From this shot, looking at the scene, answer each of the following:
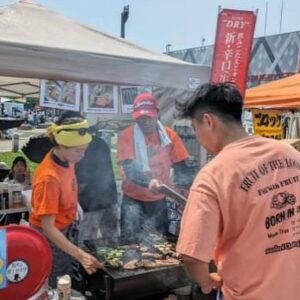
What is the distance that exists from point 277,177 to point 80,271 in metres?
1.61

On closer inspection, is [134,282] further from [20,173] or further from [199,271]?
[20,173]

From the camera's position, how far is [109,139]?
20.2ft

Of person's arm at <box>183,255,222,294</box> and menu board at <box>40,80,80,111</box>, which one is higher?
menu board at <box>40,80,80,111</box>

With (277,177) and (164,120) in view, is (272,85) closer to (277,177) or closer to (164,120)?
(164,120)

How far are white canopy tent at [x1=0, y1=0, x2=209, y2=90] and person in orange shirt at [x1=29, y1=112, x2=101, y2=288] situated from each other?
62cm

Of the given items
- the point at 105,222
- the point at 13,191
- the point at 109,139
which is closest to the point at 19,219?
the point at 13,191

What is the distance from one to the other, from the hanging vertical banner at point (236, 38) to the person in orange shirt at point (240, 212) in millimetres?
4153

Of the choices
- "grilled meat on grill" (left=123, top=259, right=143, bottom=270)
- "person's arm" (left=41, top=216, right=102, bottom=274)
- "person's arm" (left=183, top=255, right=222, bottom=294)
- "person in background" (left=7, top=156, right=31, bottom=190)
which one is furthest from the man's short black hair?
"person in background" (left=7, top=156, right=31, bottom=190)

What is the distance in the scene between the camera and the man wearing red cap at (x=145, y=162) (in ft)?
12.6

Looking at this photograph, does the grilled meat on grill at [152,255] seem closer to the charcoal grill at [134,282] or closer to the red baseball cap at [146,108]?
the charcoal grill at [134,282]

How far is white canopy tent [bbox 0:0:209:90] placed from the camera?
287 centimetres

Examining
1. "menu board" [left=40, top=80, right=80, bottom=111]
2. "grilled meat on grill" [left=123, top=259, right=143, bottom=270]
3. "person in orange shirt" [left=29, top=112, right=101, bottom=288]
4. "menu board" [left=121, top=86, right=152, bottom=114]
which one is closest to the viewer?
"person in orange shirt" [left=29, top=112, right=101, bottom=288]

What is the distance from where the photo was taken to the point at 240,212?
1491 mm

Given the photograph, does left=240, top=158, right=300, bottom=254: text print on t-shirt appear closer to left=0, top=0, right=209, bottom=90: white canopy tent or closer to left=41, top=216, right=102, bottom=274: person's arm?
left=41, top=216, right=102, bottom=274: person's arm
